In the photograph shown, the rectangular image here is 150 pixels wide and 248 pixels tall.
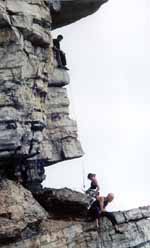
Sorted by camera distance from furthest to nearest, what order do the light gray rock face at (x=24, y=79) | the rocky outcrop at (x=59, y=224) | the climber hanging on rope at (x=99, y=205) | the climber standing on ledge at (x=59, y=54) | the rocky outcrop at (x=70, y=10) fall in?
1. the climber standing on ledge at (x=59, y=54)
2. the rocky outcrop at (x=70, y=10)
3. the climber hanging on rope at (x=99, y=205)
4. the light gray rock face at (x=24, y=79)
5. the rocky outcrop at (x=59, y=224)

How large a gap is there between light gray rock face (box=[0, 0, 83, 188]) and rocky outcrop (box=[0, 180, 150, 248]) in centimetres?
221

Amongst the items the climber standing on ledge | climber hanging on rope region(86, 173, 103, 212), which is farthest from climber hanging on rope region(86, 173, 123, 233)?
the climber standing on ledge

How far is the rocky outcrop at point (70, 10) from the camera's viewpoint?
34.6 metres

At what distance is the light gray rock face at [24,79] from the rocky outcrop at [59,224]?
7.26 feet

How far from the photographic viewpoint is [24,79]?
2848 cm

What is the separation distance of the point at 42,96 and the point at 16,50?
10.2 feet

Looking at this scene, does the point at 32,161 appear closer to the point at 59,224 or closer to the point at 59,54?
the point at 59,224

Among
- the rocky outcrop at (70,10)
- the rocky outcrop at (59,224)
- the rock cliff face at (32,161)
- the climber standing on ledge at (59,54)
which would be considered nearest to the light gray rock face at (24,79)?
the rock cliff face at (32,161)

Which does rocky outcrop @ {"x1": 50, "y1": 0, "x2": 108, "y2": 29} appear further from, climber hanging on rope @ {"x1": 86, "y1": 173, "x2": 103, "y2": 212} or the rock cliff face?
climber hanging on rope @ {"x1": 86, "y1": 173, "x2": 103, "y2": 212}

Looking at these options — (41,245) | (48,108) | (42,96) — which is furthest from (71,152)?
(41,245)

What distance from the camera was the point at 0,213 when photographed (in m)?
26.5

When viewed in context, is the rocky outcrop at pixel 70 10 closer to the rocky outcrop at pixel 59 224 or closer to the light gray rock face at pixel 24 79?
the light gray rock face at pixel 24 79

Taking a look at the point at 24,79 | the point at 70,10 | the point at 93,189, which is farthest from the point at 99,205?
the point at 70,10

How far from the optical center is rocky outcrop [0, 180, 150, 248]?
2681 cm
